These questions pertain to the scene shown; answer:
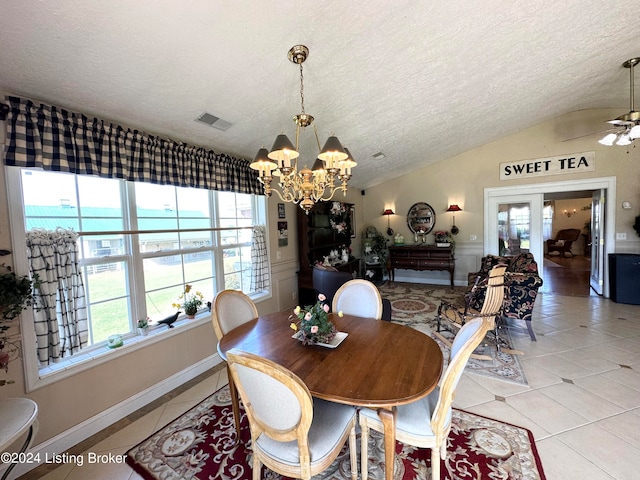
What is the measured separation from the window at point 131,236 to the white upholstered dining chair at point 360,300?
1.57 metres

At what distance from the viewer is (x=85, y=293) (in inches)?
77.9

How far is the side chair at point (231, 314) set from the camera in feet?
5.71

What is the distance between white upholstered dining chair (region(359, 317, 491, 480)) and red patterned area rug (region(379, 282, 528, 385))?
5.03 feet

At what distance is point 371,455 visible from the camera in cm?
162

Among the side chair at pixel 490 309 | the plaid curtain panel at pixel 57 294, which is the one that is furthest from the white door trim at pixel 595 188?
the plaid curtain panel at pixel 57 294

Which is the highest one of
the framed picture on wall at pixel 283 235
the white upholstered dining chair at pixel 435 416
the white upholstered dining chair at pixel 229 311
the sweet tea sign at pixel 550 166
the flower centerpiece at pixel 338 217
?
the sweet tea sign at pixel 550 166

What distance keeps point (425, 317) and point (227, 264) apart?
2.96m

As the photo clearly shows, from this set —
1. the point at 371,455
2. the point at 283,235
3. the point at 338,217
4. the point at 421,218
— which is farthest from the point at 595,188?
the point at 371,455

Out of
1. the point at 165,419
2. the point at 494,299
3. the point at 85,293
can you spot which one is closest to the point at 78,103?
the point at 85,293

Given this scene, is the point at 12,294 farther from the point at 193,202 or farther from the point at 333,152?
the point at 333,152

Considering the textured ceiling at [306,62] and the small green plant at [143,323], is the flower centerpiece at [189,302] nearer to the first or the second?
the small green plant at [143,323]

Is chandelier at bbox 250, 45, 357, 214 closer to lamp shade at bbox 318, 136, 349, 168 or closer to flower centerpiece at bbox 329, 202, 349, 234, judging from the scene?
lamp shade at bbox 318, 136, 349, 168

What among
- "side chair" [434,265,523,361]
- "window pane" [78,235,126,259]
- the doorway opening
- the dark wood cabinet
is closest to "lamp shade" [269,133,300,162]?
"window pane" [78,235,126,259]

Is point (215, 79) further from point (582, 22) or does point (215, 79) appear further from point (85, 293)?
point (582, 22)
